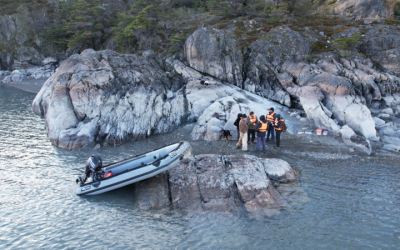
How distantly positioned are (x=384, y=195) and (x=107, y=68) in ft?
57.7

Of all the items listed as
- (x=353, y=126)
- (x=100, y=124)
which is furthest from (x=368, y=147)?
(x=100, y=124)

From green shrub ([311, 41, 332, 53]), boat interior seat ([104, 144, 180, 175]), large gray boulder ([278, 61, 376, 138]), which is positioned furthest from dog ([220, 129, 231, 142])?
green shrub ([311, 41, 332, 53])

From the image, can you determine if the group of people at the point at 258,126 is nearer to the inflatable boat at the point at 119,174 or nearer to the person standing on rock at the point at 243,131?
the person standing on rock at the point at 243,131

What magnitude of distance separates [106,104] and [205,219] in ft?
38.4

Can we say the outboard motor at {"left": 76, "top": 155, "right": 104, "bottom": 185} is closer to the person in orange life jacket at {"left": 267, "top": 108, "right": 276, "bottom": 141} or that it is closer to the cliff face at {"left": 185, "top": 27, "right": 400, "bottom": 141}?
the person in orange life jacket at {"left": 267, "top": 108, "right": 276, "bottom": 141}

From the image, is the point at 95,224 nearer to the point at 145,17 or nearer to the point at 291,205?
the point at 291,205

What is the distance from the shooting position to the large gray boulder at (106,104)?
50.1 ft

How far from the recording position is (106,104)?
16.3 m

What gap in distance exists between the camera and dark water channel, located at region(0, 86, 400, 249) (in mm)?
6715

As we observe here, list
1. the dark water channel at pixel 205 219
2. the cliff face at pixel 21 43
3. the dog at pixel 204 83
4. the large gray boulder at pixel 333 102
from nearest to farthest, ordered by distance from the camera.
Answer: the dark water channel at pixel 205 219
the large gray boulder at pixel 333 102
the dog at pixel 204 83
the cliff face at pixel 21 43

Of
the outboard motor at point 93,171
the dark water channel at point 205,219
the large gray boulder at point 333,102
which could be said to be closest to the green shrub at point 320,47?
the large gray boulder at point 333,102

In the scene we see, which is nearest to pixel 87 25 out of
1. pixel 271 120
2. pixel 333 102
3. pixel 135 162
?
pixel 135 162

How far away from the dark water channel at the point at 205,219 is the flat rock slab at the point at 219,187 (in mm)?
422

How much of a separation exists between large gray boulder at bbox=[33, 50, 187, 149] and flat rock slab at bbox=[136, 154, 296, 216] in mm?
7201
